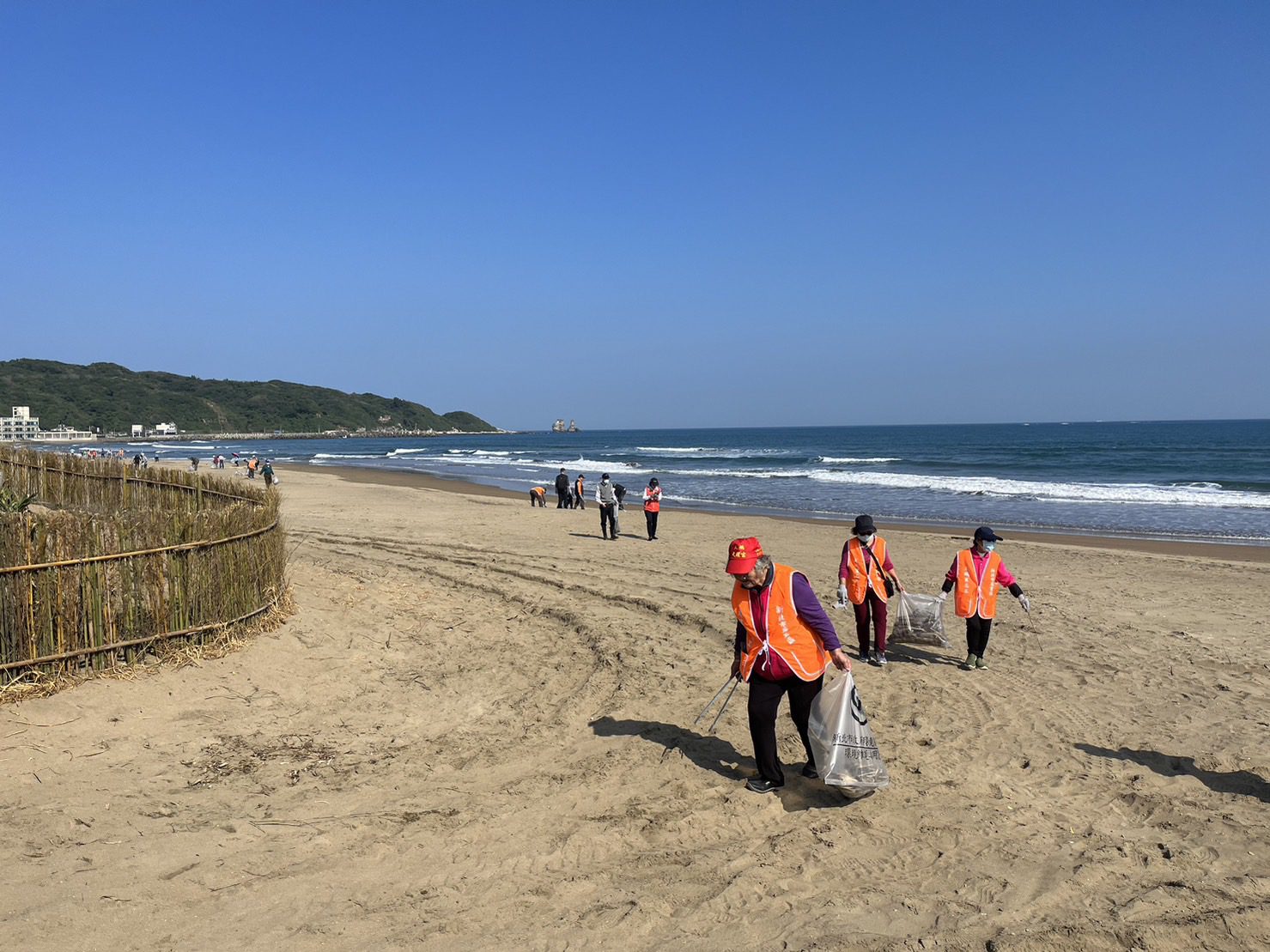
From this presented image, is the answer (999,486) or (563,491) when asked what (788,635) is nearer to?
(563,491)

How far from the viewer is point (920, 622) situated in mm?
7914

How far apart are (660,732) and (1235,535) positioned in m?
19.8

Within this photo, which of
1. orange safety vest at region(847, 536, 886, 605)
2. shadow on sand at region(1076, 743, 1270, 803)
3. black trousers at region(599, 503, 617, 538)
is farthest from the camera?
black trousers at region(599, 503, 617, 538)

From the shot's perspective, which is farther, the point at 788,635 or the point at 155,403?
the point at 155,403

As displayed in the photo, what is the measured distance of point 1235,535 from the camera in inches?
774

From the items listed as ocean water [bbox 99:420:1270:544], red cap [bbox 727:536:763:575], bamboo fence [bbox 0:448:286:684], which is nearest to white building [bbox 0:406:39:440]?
ocean water [bbox 99:420:1270:544]

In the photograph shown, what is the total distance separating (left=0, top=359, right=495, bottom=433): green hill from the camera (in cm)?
14375

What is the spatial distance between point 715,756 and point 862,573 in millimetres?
2702

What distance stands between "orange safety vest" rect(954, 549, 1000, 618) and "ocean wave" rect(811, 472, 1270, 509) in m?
24.0

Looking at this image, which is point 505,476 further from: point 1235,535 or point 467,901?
point 467,901

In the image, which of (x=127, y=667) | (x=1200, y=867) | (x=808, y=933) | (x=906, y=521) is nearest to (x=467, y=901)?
(x=808, y=933)

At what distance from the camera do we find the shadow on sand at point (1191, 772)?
4973 mm

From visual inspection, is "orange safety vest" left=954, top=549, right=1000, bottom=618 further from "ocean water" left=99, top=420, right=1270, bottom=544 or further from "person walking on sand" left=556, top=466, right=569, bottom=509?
"person walking on sand" left=556, top=466, right=569, bottom=509

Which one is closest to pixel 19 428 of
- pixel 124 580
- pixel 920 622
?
pixel 124 580
